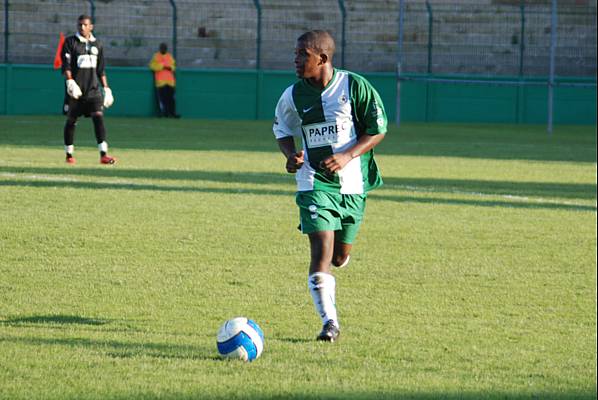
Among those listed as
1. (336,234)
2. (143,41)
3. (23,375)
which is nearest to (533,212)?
(336,234)

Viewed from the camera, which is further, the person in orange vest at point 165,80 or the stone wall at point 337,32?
the stone wall at point 337,32

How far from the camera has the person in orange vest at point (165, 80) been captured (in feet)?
102

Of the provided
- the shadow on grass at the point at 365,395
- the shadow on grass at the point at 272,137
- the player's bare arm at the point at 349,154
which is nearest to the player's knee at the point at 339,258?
the player's bare arm at the point at 349,154

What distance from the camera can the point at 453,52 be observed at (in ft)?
111

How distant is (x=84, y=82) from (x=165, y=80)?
15125mm

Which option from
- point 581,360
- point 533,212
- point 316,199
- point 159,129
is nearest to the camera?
point 581,360

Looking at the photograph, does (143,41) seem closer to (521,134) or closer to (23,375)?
(521,134)

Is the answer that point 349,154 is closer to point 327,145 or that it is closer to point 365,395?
point 327,145

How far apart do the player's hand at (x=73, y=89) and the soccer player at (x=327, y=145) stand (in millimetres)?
9501

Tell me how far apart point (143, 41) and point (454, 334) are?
1093 inches

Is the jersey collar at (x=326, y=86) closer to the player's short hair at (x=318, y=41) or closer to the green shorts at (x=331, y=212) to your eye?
the player's short hair at (x=318, y=41)

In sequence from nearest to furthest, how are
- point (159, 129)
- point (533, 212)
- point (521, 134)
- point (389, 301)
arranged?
point (389, 301), point (533, 212), point (159, 129), point (521, 134)

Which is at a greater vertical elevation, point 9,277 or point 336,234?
point 336,234

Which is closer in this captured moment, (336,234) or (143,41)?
(336,234)
